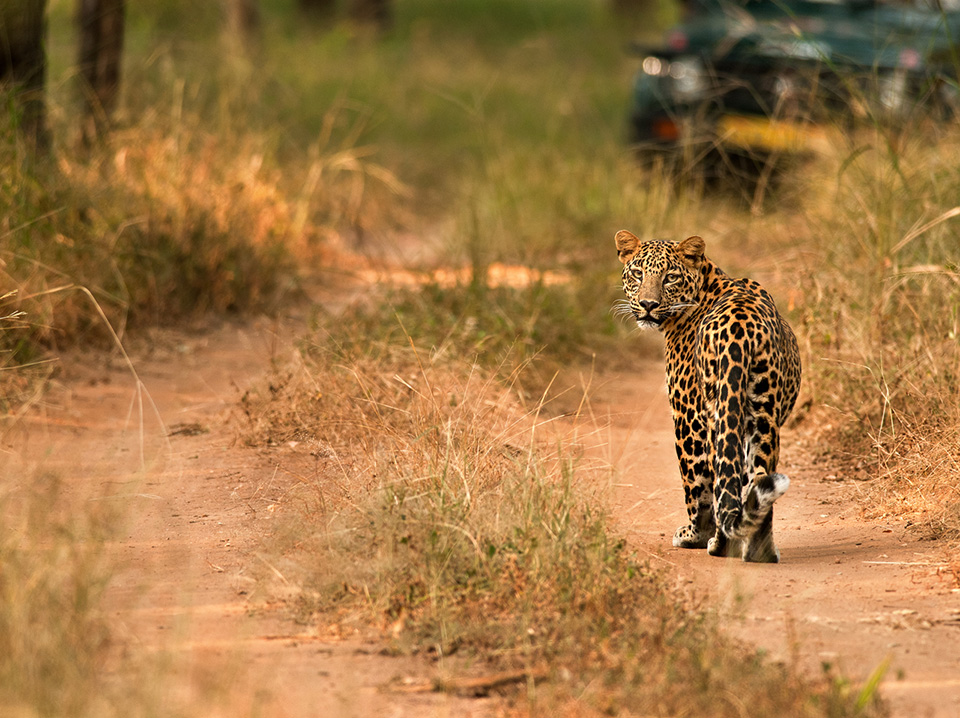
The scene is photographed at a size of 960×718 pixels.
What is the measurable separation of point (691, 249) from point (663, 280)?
0.61 feet

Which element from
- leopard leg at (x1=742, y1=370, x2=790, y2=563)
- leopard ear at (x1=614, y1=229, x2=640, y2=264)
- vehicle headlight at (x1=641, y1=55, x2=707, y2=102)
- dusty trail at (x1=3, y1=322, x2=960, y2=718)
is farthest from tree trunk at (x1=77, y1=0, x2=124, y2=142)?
leopard leg at (x1=742, y1=370, x2=790, y2=563)

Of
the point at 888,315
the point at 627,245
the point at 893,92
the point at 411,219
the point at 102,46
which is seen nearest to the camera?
the point at 627,245

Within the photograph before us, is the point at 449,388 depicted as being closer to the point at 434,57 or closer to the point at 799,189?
the point at 799,189

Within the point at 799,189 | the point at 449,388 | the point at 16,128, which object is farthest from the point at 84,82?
the point at 799,189

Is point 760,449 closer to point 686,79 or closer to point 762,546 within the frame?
point 762,546

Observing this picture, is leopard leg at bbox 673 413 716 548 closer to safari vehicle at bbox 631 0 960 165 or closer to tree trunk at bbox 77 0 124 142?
safari vehicle at bbox 631 0 960 165

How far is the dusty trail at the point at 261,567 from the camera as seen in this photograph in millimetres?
3105

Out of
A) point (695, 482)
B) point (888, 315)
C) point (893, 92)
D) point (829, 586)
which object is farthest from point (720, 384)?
point (893, 92)

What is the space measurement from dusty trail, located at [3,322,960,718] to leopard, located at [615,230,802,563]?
0.16m

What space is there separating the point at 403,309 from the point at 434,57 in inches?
443

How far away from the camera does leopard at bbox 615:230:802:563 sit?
3.96 m

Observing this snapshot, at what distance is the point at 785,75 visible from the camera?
7680 millimetres

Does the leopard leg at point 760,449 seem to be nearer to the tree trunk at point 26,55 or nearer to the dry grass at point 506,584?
the dry grass at point 506,584

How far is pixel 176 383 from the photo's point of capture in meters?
6.36
